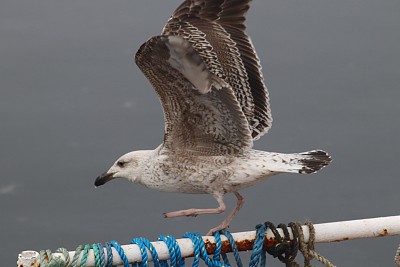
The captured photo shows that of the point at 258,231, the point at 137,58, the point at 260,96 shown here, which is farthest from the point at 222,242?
the point at 260,96

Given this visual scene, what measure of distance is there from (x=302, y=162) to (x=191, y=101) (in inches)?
16.7

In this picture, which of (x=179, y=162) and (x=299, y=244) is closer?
(x=299, y=244)

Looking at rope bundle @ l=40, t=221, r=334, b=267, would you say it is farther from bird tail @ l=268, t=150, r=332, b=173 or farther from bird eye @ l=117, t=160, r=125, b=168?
bird eye @ l=117, t=160, r=125, b=168

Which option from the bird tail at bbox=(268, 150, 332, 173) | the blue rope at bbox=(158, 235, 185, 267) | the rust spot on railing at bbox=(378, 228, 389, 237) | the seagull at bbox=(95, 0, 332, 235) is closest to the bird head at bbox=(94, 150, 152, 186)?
the seagull at bbox=(95, 0, 332, 235)

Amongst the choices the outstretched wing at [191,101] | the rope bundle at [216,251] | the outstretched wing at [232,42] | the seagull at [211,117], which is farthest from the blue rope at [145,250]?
the outstretched wing at [232,42]

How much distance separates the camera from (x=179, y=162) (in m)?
2.53

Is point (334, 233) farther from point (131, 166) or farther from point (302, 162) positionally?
point (131, 166)

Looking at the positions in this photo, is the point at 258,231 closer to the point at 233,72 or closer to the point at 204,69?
the point at 204,69

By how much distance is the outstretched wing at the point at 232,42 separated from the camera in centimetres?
258

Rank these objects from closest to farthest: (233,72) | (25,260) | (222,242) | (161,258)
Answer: (25,260), (161,258), (222,242), (233,72)

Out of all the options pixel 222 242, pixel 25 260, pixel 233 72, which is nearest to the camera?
pixel 25 260

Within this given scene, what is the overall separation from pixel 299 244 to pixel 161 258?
37 cm

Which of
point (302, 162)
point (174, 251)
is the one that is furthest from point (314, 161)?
point (174, 251)

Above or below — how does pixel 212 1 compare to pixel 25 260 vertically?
above
